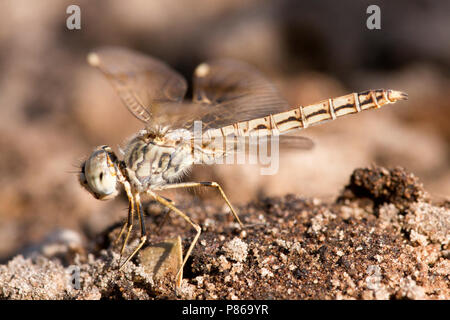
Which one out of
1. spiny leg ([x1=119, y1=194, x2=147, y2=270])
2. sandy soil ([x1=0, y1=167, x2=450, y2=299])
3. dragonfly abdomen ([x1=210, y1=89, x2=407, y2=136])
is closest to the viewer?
sandy soil ([x1=0, y1=167, x2=450, y2=299])

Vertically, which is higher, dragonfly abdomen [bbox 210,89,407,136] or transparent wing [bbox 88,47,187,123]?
transparent wing [bbox 88,47,187,123]

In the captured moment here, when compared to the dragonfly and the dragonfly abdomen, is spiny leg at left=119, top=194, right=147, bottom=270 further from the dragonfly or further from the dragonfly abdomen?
the dragonfly abdomen

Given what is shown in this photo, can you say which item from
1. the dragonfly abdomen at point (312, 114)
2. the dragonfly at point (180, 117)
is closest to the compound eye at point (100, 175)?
the dragonfly at point (180, 117)

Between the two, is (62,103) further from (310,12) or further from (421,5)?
(421,5)

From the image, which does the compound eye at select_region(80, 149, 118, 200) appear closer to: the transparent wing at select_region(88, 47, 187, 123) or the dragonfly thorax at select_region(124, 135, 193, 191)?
the dragonfly thorax at select_region(124, 135, 193, 191)

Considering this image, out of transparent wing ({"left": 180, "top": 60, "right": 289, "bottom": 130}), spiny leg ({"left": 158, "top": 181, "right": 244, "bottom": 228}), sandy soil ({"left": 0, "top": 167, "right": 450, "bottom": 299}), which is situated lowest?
sandy soil ({"left": 0, "top": 167, "right": 450, "bottom": 299})

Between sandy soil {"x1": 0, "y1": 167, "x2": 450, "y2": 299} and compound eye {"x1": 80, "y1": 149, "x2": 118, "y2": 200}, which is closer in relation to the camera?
sandy soil {"x1": 0, "y1": 167, "x2": 450, "y2": 299}

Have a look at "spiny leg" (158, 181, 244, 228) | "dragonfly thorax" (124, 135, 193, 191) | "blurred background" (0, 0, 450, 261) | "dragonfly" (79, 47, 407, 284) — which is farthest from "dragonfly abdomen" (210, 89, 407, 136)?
"blurred background" (0, 0, 450, 261)

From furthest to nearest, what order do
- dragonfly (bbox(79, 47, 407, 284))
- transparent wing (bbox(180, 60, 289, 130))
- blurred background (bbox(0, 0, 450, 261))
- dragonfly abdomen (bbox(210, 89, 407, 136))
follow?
blurred background (bbox(0, 0, 450, 261)) < transparent wing (bbox(180, 60, 289, 130)) < dragonfly abdomen (bbox(210, 89, 407, 136)) < dragonfly (bbox(79, 47, 407, 284))

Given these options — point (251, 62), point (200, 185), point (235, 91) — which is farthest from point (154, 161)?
point (251, 62)

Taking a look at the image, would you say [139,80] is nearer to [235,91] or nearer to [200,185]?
[235,91]
